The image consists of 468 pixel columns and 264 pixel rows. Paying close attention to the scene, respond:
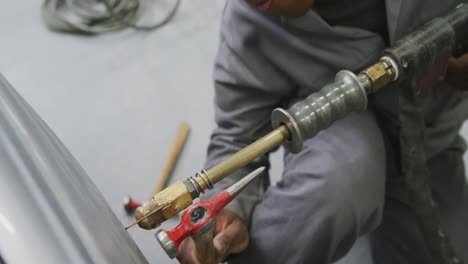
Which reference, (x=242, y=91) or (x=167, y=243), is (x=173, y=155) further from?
(x=167, y=243)

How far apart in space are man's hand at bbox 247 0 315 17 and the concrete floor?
543 mm

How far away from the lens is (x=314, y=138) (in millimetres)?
635

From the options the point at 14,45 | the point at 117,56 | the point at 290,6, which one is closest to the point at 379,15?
the point at 290,6

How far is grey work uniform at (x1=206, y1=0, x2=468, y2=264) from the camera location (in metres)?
0.59

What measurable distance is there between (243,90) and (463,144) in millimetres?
473

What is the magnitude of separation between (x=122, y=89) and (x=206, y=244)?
2.72 feet

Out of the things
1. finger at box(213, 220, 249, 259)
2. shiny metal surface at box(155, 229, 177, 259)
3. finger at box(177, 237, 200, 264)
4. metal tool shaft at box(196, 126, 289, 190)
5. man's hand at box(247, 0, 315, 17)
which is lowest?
finger at box(213, 220, 249, 259)

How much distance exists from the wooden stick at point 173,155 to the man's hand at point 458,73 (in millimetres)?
597

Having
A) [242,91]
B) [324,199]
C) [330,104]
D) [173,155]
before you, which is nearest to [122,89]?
[173,155]

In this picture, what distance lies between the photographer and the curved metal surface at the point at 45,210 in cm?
28

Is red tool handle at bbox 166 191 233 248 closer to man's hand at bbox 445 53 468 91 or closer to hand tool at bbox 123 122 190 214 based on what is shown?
man's hand at bbox 445 53 468 91

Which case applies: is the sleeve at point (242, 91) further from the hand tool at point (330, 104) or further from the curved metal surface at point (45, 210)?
the curved metal surface at point (45, 210)

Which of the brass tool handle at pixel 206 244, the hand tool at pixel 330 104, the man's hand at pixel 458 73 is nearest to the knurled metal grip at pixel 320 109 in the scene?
the hand tool at pixel 330 104

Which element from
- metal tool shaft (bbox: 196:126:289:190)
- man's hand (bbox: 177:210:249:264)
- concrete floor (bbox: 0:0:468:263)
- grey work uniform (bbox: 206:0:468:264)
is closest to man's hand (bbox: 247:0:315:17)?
grey work uniform (bbox: 206:0:468:264)
